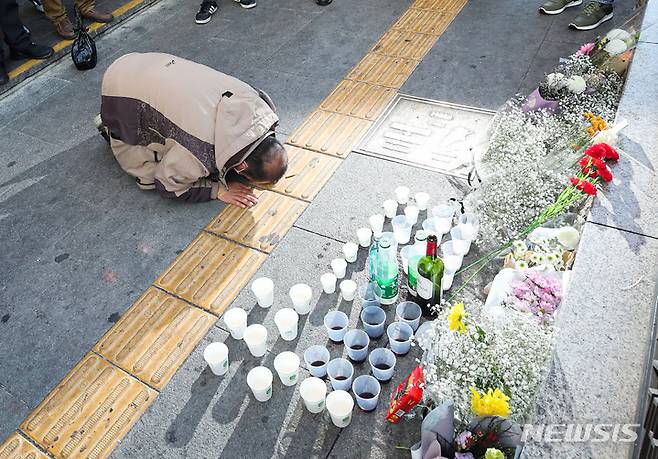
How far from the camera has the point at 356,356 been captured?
3.27 metres

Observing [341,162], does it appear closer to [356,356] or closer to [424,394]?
[356,356]

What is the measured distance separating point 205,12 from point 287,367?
219 inches

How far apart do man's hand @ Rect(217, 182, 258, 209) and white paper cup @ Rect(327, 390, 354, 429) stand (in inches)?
77.1

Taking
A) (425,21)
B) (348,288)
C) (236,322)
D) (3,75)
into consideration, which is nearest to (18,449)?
(236,322)

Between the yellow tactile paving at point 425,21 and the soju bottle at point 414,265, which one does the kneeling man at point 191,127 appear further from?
the yellow tactile paving at point 425,21

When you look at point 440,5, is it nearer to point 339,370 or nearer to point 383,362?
point 383,362

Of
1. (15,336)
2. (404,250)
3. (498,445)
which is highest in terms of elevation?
(498,445)

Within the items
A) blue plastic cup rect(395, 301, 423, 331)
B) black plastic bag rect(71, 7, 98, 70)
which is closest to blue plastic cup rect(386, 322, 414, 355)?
blue plastic cup rect(395, 301, 423, 331)

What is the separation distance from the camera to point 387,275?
3.49 meters

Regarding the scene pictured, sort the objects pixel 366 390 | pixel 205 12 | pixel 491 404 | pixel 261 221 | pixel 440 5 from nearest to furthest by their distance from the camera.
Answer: pixel 491 404 → pixel 366 390 → pixel 261 221 → pixel 440 5 → pixel 205 12

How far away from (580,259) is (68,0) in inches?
301

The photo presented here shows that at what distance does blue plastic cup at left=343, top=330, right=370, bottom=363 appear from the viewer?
3277 millimetres

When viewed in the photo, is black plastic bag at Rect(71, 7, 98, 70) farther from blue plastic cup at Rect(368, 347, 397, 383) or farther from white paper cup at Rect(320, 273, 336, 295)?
blue plastic cup at Rect(368, 347, 397, 383)

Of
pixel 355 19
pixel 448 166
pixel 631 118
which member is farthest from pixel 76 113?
pixel 631 118
